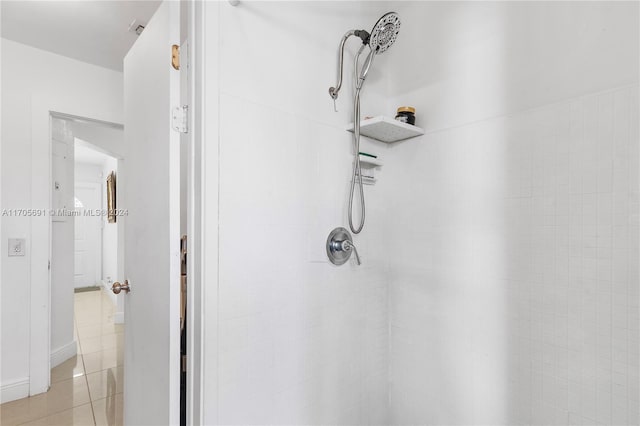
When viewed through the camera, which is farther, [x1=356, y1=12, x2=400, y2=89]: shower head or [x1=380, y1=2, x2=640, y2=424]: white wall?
[x1=356, y1=12, x2=400, y2=89]: shower head

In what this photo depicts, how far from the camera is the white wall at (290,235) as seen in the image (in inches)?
40.3

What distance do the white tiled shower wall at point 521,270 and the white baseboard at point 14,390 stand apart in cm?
252

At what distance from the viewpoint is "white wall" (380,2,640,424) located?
92 centimetres

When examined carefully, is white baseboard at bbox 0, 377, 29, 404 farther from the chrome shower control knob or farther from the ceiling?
the chrome shower control knob

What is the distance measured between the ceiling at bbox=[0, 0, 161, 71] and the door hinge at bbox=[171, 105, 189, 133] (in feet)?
4.07

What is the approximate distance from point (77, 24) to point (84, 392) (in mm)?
2488

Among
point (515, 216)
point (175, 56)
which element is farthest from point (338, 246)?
point (175, 56)

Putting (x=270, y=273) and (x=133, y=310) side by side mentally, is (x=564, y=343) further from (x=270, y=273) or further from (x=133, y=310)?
(x=133, y=310)

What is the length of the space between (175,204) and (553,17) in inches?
55.0

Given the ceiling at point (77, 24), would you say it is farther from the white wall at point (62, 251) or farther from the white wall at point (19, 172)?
the white wall at point (62, 251)

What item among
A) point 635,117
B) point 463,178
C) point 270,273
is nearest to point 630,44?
→ point 635,117

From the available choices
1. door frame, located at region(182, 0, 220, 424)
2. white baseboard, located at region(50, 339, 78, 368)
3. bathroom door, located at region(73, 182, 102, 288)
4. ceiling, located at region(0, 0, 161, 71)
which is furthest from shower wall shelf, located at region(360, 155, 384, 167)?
bathroom door, located at region(73, 182, 102, 288)

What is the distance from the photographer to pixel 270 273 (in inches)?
43.9

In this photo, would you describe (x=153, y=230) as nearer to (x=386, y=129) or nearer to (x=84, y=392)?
(x=386, y=129)
